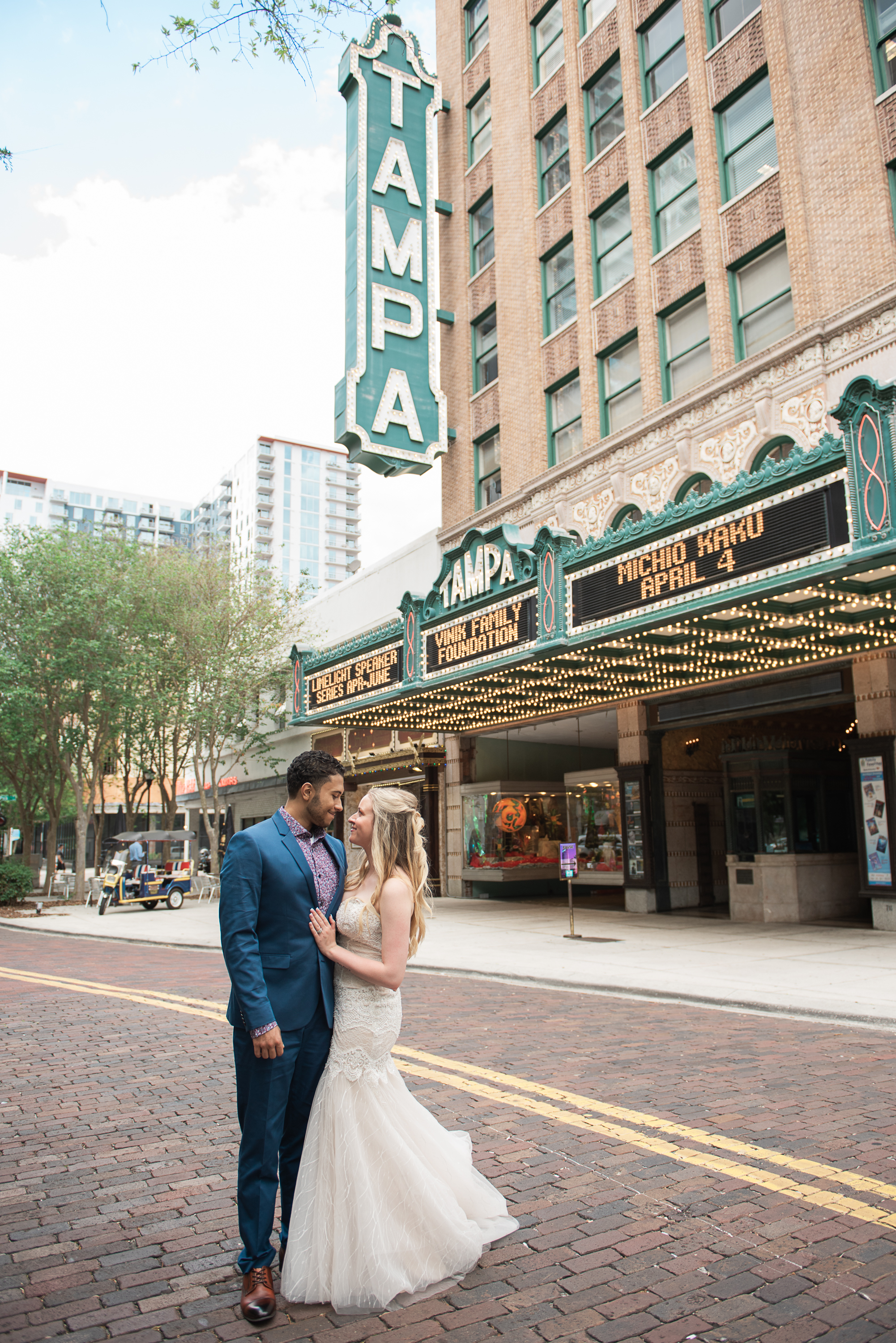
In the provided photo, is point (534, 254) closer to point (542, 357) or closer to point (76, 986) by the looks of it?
point (542, 357)

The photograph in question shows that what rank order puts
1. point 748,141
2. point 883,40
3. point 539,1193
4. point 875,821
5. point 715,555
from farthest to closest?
point 748,141, point 883,40, point 875,821, point 715,555, point 539,1193

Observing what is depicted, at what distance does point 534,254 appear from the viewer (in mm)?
23656

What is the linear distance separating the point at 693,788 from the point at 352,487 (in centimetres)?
12746

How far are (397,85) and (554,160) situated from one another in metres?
4.85

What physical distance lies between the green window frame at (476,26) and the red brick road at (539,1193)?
2824 centimetres

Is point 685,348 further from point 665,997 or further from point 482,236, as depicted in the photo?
point 665,997

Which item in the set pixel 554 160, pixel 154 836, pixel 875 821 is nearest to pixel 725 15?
pixel 554 160

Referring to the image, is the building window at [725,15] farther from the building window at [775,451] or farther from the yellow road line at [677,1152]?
the yellow road line at [677,1152]

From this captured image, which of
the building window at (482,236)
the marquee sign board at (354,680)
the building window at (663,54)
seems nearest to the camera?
the building window at (663,54)

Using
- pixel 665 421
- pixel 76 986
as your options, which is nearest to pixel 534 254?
pixel 665 421

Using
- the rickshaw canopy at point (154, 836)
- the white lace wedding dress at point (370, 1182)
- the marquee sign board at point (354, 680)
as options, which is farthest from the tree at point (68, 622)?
the white lace wedding dress at point (370, 1182)

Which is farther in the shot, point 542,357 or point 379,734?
point 379,734

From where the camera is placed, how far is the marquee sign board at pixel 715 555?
10.2 metres

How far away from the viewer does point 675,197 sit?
1916 cm
